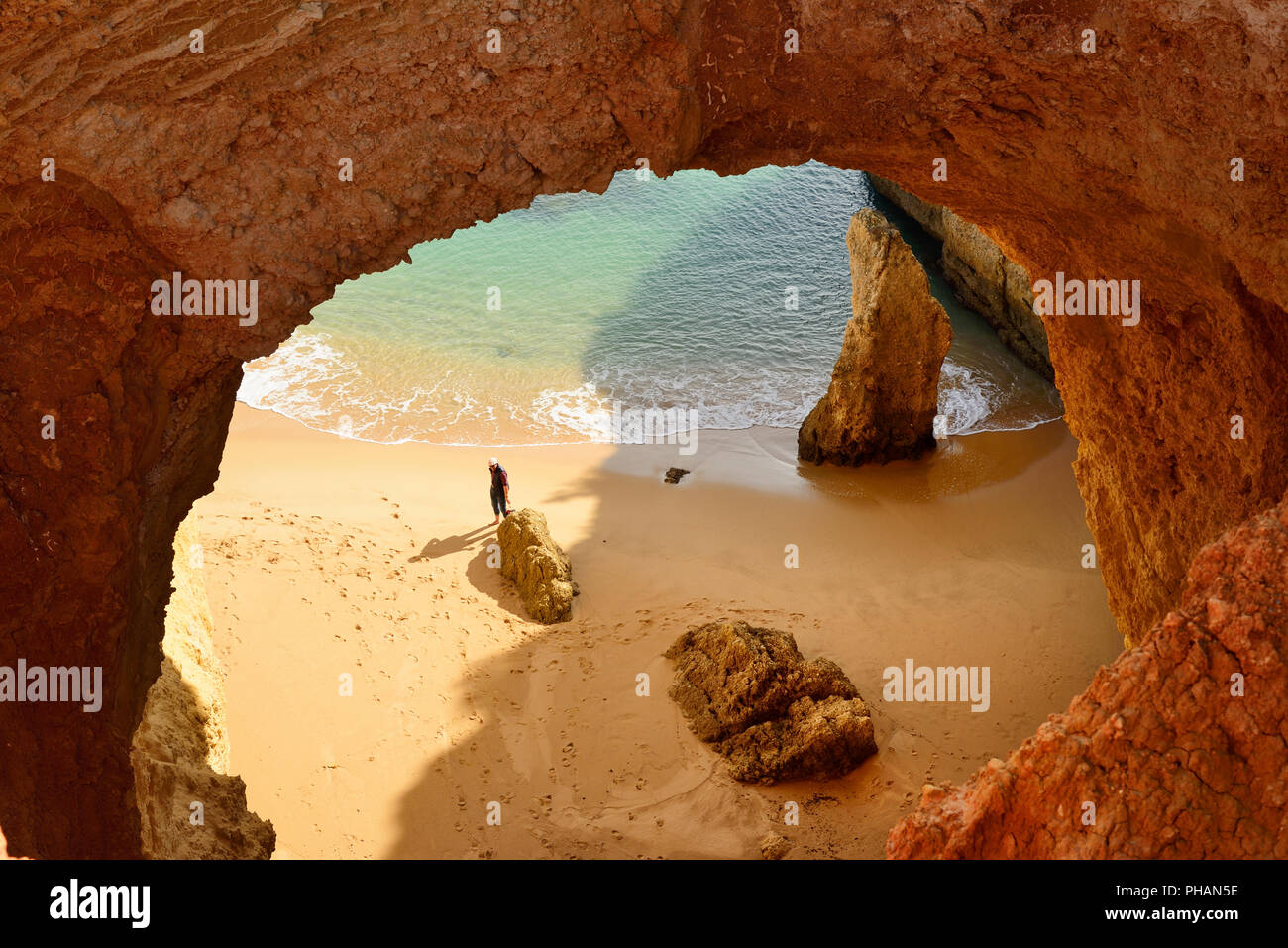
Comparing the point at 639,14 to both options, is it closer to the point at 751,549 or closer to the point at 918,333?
the point at 751,549

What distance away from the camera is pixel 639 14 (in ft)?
14.7

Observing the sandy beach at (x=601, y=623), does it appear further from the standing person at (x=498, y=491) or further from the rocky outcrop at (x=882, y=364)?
the rocky outcrop at (x=882, y=364)

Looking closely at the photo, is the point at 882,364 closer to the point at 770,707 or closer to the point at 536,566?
the point at 536,566

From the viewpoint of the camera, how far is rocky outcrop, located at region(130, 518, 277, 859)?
588 cm

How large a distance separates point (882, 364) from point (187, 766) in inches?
357

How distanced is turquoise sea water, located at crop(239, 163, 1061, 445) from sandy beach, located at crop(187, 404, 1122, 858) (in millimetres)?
1564

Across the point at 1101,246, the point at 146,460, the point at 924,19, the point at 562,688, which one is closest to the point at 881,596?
the point at 562,688

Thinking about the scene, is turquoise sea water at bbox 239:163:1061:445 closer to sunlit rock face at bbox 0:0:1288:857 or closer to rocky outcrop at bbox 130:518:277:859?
rocky outcrop at bbox 130:518:277:859

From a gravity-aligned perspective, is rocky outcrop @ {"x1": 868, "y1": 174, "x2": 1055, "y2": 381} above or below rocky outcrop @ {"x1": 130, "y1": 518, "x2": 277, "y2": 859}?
above

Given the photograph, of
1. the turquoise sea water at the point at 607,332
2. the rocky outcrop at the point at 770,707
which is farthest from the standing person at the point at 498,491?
the rocky outcrop at the point at 770,707

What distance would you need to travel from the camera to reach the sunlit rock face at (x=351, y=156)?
423 centimetres

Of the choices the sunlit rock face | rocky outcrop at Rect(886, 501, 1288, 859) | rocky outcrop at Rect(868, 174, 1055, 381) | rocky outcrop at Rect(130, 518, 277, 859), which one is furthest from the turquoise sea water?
rocky outcrop at Rect(886, 501, 1288, 859)

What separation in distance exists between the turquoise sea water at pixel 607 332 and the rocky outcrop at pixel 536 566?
4150 millimetres
